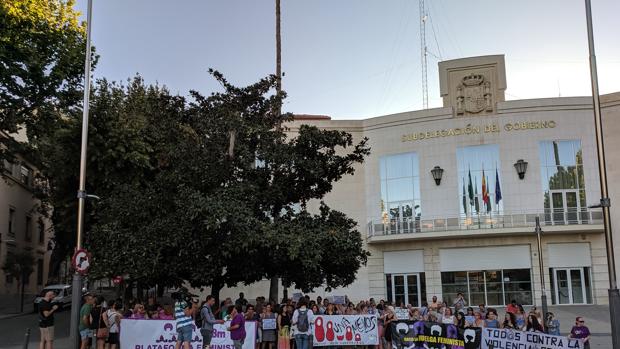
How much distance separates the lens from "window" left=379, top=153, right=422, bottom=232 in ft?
121

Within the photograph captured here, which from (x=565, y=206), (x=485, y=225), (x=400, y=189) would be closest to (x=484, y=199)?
(x=485, y=225)

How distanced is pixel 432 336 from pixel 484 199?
2177 centimetres

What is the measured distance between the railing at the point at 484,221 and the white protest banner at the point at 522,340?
2081 centimetres

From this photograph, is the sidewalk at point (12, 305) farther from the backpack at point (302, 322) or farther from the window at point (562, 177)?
the window at point (562, 177)

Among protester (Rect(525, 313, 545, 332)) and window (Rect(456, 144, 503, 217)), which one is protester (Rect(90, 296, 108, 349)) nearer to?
protester (Rect(525, 313, 545, 332))

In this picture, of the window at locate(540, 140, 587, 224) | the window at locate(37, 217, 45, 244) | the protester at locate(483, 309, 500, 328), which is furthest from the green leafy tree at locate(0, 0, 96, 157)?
the window at locate(540, 140, 587, 224)

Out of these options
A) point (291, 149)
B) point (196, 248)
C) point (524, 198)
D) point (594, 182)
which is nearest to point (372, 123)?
point (524, 198)

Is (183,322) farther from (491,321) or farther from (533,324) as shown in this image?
(533,324)

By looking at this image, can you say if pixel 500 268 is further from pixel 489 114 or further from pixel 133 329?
pixel 133 329

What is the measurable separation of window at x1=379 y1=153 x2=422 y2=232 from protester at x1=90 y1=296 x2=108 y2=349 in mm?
23346

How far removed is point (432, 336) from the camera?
15031 mm

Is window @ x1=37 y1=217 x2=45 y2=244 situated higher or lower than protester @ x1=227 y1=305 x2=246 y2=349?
higher

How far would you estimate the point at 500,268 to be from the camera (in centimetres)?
3472

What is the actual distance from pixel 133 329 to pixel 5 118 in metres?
16.2
